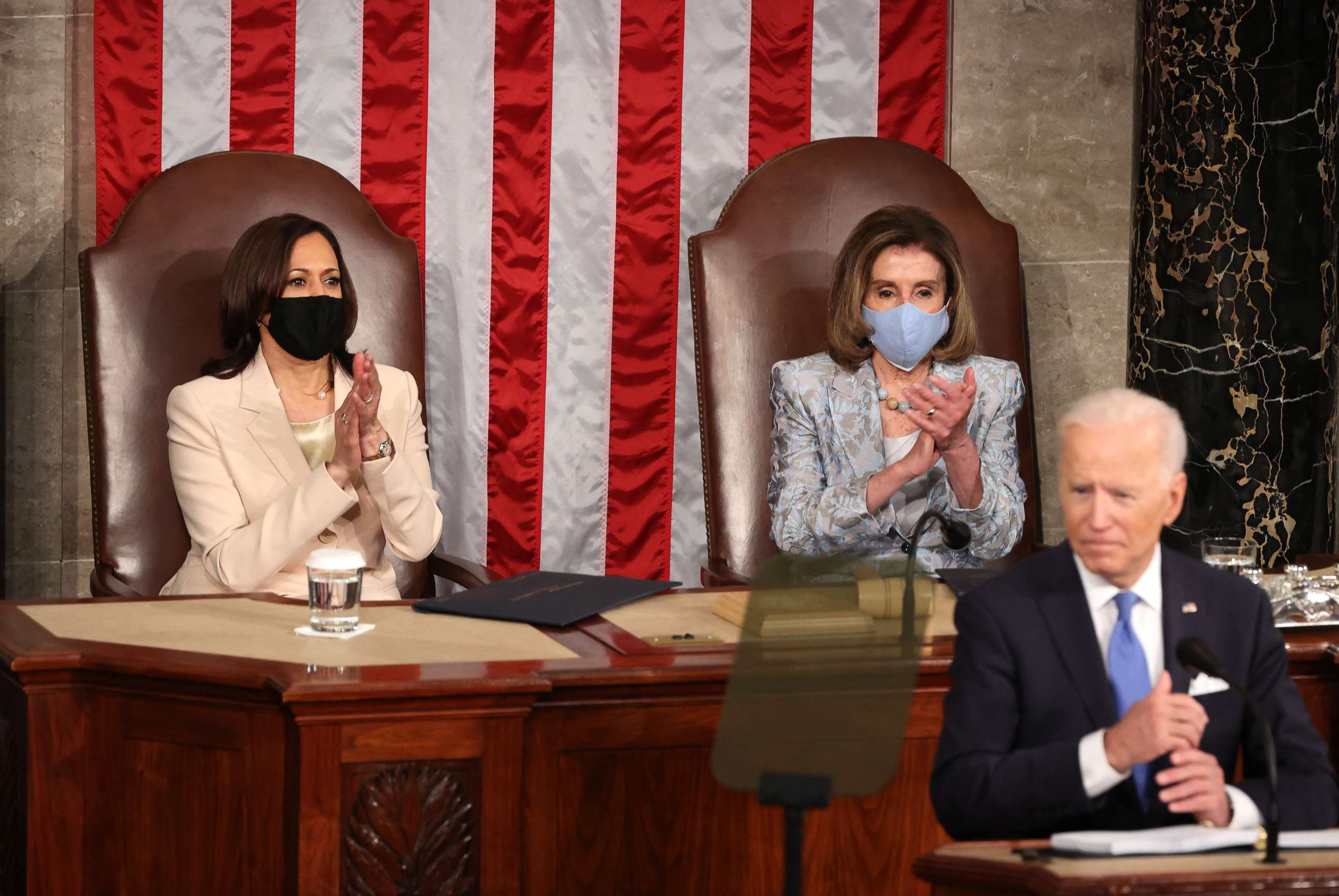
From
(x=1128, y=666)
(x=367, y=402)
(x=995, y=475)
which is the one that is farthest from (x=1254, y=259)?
(x=1128, y=666)

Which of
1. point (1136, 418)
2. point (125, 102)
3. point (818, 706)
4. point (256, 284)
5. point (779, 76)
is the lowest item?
point (818, 706)

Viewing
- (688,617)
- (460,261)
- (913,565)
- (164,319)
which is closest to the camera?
(913,565)

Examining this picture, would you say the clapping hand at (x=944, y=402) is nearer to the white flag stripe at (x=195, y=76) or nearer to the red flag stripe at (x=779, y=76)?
the red flag stripe at (x=779, y=76)

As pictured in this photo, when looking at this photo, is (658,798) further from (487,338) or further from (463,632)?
(487,338)

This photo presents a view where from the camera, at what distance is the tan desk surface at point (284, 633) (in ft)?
7.92

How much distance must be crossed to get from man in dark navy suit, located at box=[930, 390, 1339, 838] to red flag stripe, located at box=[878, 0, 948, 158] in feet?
8.34

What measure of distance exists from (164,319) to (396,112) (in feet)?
2.81

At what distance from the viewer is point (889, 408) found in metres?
3.56

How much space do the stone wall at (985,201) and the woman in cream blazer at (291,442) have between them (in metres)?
0.73

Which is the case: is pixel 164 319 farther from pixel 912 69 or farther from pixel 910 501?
pixel 912 69

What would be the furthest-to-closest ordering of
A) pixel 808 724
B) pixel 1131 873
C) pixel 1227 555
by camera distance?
pixel 1227 555 < pixel 808 724 < pixel 1131 873

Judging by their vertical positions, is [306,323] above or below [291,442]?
above

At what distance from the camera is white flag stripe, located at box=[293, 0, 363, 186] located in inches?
159

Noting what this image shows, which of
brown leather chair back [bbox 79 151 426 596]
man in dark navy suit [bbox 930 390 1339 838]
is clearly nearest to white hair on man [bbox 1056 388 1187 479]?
man in dark navy suit [bbox 930 390 1339 838]
